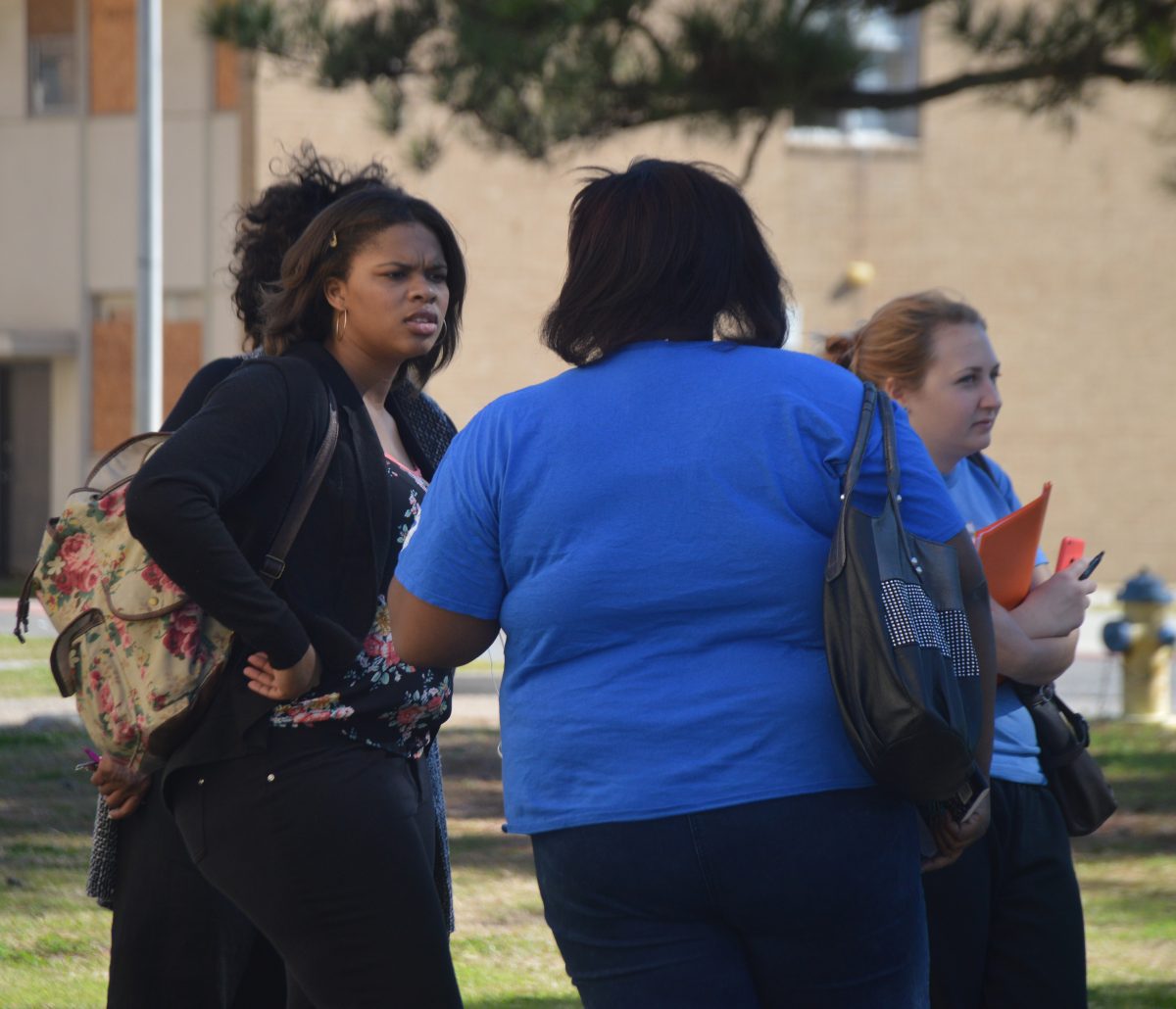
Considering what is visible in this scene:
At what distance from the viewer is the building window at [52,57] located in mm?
24328

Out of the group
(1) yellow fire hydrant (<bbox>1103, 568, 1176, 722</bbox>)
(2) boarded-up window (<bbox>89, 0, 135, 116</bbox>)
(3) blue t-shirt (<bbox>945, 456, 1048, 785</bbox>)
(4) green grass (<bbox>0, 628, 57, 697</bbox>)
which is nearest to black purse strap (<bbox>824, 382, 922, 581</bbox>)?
(3) blue t-shirt (<bbox>945, 456, 1048, 785</bbox>)

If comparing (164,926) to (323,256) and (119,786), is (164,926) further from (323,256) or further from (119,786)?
(323,256)

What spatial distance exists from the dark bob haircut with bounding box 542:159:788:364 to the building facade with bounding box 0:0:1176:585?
19474mm

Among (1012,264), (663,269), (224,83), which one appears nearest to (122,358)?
(224,83)

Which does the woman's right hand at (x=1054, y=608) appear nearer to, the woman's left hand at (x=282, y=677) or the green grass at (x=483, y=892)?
the woman's left hand at (x=282, y=677)

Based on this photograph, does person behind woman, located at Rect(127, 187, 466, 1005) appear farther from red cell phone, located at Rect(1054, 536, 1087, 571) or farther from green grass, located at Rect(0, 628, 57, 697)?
green grass, located at Rect(0, 628, 57, 697)

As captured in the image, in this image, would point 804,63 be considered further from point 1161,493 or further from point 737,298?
point 1161,493

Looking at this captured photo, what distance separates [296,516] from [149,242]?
11335 mm

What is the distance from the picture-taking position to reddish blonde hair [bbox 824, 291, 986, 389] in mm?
3662

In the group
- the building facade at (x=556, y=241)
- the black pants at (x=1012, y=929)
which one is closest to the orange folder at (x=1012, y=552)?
the black pants at (x=1012, y=929)

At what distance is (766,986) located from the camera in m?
2.42

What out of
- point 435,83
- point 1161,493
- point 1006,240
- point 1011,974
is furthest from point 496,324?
point 1011,974

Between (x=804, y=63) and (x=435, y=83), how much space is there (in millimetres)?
1799

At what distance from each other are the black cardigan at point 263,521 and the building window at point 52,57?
2269cm
